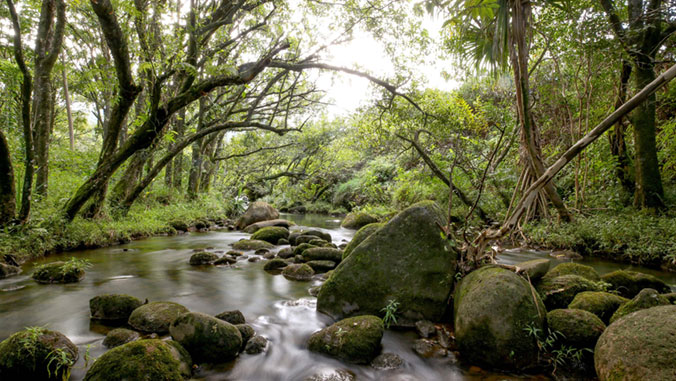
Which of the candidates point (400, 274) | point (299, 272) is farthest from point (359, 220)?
point (400, 274)

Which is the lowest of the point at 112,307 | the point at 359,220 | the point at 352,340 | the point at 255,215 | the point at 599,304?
the point at 359,220

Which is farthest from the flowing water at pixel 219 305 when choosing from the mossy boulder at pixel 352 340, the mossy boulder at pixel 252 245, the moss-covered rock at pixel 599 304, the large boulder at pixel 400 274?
the mossy boulder at pixel 252 245

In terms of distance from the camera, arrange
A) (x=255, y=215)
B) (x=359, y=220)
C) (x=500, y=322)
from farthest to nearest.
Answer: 1. (x=359, y=220)
2. (x=255, y=215)
3. (x=500, y=322)

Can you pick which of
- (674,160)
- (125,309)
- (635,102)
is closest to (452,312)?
(635,102)

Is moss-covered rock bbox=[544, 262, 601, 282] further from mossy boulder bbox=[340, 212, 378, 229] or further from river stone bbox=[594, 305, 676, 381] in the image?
mossy boulder bbox=[340, 212, 378, 229]

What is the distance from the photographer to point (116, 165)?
771 cm

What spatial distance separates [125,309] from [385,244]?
10.5 feet

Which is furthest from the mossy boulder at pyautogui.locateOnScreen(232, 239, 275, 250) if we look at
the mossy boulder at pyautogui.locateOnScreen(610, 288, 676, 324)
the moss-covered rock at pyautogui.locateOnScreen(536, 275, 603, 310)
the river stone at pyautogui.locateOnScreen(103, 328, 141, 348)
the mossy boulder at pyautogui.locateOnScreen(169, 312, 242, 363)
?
the mossy boulder at pyautogui.locateOnScreen(610, 288, 676, 324)

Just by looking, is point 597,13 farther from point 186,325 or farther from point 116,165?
point 116,165

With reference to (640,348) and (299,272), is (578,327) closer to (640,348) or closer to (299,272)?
(640,348)

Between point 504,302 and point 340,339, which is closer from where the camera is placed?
point 504,302

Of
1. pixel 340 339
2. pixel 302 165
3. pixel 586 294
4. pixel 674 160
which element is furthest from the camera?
pixel 302 165

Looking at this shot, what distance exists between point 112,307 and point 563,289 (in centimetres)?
522

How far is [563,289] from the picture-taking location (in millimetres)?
3811
